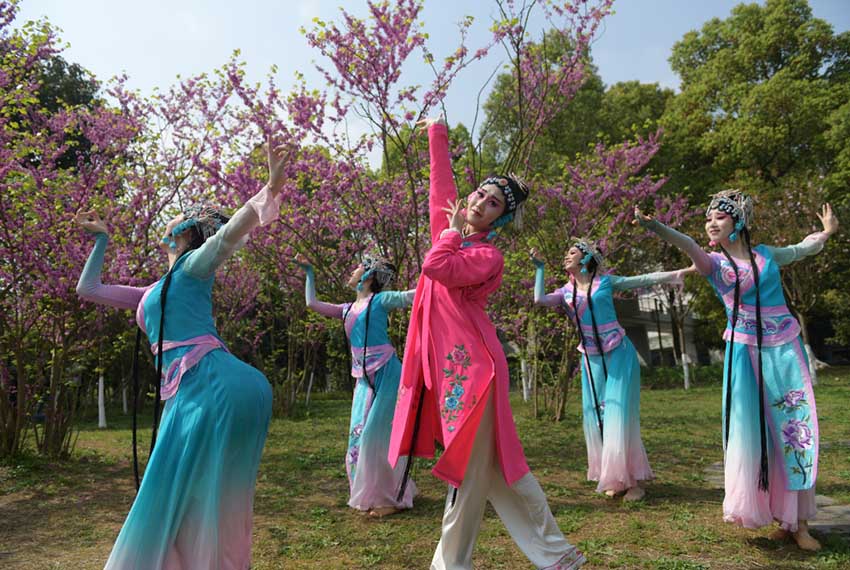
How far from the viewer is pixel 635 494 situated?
5.17m

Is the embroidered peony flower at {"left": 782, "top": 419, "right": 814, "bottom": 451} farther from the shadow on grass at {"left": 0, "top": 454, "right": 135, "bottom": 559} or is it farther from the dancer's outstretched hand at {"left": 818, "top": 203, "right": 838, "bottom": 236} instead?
the shadow on grass at {"left": 0, "top": 454, "right": 135, "bottom": 559}

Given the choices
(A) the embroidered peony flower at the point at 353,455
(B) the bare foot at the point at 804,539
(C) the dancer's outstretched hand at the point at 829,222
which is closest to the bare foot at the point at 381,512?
(A) the embroidered peony flower at the point at 353,455

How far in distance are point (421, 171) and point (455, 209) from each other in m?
4.23

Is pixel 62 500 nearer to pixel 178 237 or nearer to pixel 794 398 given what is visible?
pixel 178 237

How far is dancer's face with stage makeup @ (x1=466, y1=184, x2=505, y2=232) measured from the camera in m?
3.19

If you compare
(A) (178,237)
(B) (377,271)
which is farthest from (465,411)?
(B) (377,271)

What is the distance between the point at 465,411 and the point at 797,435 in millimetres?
2266

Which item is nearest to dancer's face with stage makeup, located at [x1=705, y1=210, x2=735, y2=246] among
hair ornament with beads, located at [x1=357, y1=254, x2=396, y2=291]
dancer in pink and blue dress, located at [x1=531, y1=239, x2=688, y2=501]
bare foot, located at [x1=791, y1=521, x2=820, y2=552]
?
dancer in pink and blue dress, located at [x1=531, y1=239, x2=688, y2=501]

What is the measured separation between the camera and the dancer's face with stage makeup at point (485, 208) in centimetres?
319

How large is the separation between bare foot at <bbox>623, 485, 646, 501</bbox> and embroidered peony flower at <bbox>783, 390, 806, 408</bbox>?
5.41ft

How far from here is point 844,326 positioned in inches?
840

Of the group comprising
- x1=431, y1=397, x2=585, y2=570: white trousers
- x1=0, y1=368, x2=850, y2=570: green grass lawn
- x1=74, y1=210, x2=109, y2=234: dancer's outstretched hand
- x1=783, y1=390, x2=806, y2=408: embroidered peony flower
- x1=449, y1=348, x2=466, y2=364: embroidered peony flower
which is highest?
x1=74, y1=210, x2=109, y2=234: dancer's outstretched hand

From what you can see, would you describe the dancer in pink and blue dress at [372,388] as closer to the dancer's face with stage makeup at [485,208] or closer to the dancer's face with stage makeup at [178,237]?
the dancer's face with stage makeup at [485,208]

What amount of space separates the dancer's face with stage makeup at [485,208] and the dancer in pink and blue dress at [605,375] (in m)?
2.39
